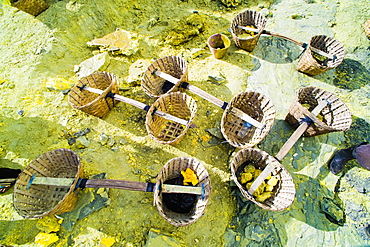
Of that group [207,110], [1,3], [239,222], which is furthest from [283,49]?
[1,3]

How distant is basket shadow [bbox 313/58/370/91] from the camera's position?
4.56 m

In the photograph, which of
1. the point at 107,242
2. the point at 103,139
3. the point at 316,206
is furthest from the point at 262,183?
the point at 103,139

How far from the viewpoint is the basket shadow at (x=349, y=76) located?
4.56 metres

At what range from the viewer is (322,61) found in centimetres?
483

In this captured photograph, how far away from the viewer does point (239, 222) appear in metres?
3.10

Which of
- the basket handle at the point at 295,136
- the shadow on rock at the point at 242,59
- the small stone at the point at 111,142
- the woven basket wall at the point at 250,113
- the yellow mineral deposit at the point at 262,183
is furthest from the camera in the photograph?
the shadow on rock at the point at 242,59

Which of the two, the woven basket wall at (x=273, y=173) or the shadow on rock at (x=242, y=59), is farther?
the shadow on rock at (x=242, y=59)

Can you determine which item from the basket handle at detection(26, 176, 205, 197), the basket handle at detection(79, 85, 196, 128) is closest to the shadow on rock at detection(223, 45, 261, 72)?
the basket handle at detection(79, 85, 196, 128)

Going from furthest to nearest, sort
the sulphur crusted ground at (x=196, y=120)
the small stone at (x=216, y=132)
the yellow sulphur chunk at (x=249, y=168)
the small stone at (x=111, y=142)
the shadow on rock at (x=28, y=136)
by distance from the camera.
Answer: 1. the small stone at (x=216, y=132)
2. the small stone at (x=111, y=142)
3. the shadow on rock at (x=28, y=136)
4. the yellow sulphur chunk at (x=249, y=168)
5. the sulphur crusted ground at (x=196, y=120)

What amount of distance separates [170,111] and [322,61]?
166 inches

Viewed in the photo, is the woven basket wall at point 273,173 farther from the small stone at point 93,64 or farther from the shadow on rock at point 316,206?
the small stone at point 93,64

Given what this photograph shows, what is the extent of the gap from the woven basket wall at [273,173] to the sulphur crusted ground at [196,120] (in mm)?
313

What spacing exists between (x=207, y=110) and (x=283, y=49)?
3065 mm

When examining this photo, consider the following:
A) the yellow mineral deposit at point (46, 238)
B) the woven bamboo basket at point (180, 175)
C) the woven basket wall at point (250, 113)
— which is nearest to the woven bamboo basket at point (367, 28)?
the woven basket wall at point (250, 113)
